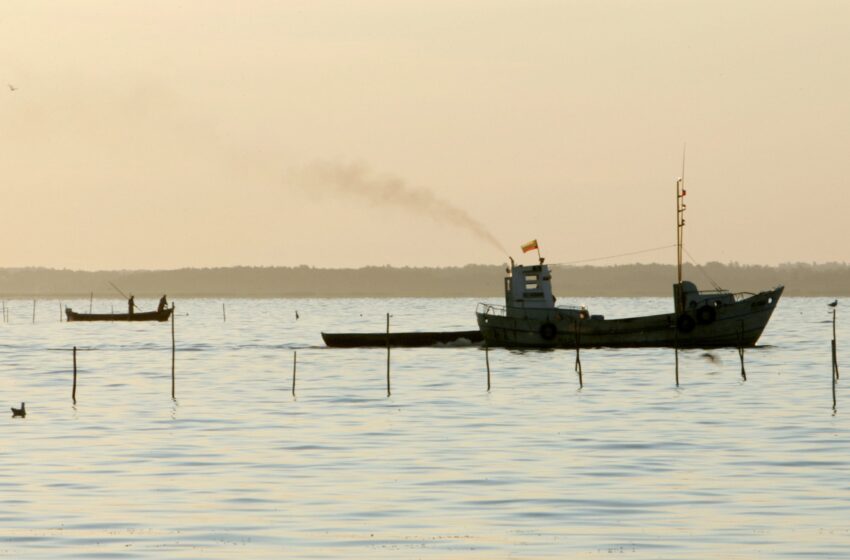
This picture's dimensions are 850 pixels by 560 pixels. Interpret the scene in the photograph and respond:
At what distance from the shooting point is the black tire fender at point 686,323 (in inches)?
3578

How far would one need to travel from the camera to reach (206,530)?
28203 millimetres

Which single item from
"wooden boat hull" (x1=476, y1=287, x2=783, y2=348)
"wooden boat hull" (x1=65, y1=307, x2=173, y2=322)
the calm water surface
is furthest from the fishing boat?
"wooden boat hull" (x1=65, y1=307, x2=173, y2=322)

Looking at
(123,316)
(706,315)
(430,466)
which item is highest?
(123,316)

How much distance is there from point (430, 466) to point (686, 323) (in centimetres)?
5422

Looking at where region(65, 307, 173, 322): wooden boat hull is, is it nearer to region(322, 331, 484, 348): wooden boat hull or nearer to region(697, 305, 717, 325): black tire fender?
region(322, 331, 484, 348): wooden boat hull

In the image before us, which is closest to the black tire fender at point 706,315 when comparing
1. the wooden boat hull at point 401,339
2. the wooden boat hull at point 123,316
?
the wooden boat hull at point 401,339

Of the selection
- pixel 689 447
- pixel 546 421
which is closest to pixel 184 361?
pixel 546 421

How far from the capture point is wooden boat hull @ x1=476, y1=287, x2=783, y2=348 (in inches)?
3590

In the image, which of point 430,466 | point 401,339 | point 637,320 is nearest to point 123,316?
point 401,339

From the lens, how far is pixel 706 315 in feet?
298

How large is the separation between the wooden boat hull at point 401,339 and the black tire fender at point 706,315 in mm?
21518

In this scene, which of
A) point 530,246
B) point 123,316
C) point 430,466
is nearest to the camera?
point 430,466

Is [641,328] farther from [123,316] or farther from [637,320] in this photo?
[123,316]

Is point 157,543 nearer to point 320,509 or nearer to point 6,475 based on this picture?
point 320,509
